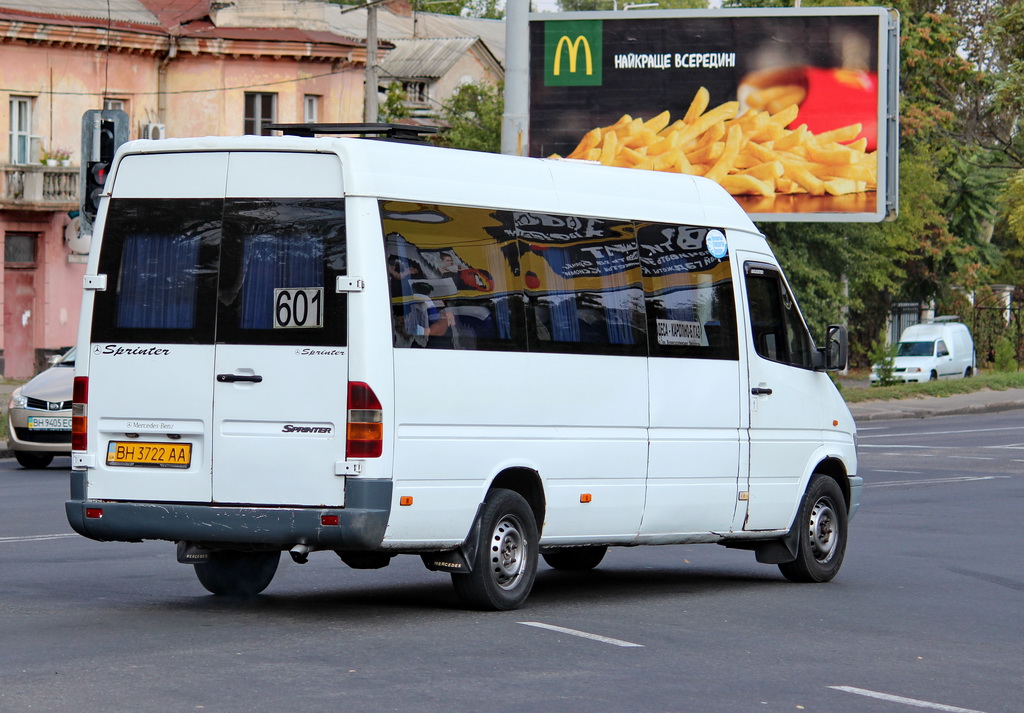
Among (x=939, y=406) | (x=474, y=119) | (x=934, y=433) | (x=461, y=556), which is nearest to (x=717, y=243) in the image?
(x=461, y=556)

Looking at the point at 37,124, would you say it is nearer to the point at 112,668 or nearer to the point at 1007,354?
the point at 1007,354

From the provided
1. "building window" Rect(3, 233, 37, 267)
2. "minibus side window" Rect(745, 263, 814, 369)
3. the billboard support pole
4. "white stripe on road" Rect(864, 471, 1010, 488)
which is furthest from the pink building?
"minibus side window" Rect(745, 263, 814, 369)

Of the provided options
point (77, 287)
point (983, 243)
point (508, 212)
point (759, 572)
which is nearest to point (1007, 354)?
point (983, 243)

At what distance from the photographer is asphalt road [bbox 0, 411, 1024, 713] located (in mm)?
7469

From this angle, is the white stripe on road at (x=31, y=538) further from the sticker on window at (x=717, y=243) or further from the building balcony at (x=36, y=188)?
the building balcony at (x=36, y=188)

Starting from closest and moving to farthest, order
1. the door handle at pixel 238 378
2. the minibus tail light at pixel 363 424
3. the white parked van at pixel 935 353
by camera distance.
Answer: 1. the minibus tail light at pixel 363 424
2. the door handle at pixel 238 378
3. the white parked van at pixel 935 353

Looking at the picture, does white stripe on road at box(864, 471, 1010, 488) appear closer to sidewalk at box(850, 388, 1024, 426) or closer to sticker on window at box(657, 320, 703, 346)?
sticker on window at box(657, 320, 703, 346)

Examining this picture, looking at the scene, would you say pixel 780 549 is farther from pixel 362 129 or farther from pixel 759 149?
pixel 759 149

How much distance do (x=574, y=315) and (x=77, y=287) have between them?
36.1 metres

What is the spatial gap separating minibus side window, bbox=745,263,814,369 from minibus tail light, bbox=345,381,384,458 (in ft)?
11.8

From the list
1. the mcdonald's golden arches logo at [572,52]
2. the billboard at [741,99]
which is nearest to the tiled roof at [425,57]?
the mcdonald's golden arches logo at [572,52]

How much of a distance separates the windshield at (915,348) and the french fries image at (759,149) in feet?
55.7

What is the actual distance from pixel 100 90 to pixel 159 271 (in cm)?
3695

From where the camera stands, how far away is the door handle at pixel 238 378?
9.30 m
